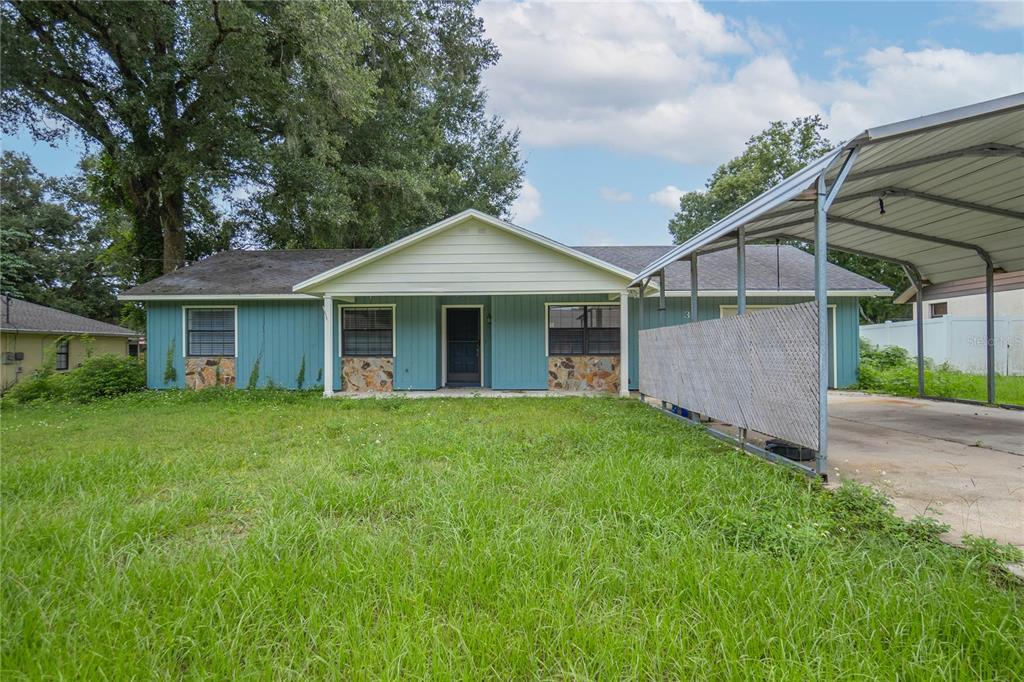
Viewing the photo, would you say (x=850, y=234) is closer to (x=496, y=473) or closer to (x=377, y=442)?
(x=496, y=473)

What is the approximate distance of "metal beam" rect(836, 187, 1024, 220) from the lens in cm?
573

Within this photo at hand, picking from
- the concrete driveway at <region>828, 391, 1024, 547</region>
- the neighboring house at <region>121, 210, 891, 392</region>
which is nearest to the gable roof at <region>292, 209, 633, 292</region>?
the neighboring house at <region>121, 210, 891, 392</region>

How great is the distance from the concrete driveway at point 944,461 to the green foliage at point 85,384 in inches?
545

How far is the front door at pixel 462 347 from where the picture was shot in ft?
39.1

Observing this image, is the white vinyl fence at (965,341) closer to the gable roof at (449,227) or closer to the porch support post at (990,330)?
the porch support post at (990,330)

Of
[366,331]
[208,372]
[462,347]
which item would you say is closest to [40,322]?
[208,372]

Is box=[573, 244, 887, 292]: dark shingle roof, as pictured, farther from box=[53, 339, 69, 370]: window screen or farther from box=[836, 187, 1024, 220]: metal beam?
box=[53, 339, 69, 370]: window screen

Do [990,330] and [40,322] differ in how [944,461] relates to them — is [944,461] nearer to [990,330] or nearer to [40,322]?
[990,330]

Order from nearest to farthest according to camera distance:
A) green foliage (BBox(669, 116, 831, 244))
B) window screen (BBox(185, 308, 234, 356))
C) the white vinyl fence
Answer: window screen (BBox(185, 308, 234, 356)) < the white vinyl fence < green foliage (BBox(669, 116, 831, 244))

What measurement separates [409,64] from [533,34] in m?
4.96

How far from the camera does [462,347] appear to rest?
1205cm

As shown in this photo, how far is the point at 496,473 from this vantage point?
4066 millimetres

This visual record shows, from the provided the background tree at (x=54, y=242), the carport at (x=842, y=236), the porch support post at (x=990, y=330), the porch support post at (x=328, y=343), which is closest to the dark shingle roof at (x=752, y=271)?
the carport at (x=842, y=236)

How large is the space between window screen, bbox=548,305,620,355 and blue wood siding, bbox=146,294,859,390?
0.76 feet
